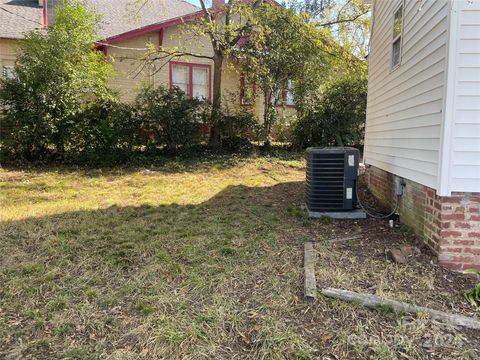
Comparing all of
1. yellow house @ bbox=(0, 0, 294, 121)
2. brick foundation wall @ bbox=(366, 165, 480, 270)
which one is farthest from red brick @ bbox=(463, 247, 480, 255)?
yellow house @ bbox=(0, 0, 294, 121)

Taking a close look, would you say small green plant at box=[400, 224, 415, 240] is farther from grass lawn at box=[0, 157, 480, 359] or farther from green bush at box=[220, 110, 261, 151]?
green bush at box=[220, 110, 261, 151]

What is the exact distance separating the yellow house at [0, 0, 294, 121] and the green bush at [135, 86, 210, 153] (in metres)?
1.83

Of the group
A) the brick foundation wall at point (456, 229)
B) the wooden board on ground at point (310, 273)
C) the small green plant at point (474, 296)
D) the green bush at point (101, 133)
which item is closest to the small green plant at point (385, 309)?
the wooden board on ground at point (310, 273)

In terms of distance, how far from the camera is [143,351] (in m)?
2.49

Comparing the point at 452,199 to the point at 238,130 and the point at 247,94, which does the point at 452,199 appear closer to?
the point at 238,130

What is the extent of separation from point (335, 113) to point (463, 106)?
335 inches

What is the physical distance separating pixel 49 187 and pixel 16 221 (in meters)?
2.21

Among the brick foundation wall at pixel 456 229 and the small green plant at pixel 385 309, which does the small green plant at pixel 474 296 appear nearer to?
the brick foundation wall at pixel 456 229

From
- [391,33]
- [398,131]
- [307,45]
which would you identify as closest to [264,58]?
[307,45]

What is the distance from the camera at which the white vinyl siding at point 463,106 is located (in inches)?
130

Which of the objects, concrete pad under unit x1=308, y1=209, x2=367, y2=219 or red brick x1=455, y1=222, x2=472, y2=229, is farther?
concrete pad under unit x1=308, y1=209, x2=367, y2=219

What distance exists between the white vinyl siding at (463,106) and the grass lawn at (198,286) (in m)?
0.87

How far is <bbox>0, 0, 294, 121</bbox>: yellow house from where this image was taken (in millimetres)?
12266

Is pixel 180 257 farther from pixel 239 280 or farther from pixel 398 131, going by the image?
pixel 398 131
